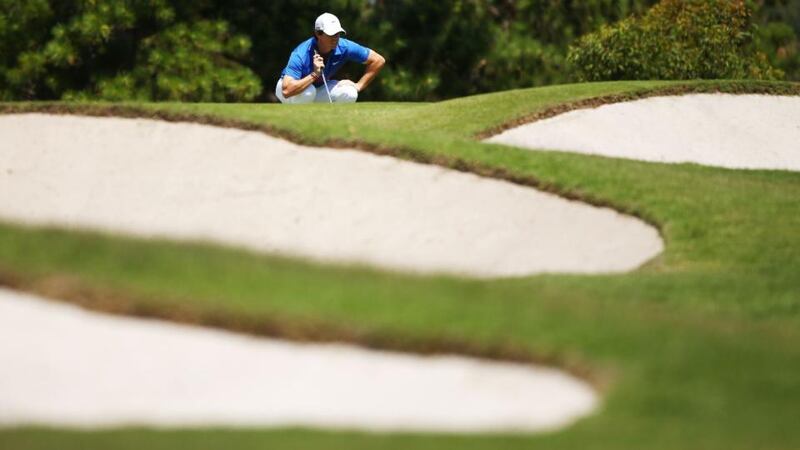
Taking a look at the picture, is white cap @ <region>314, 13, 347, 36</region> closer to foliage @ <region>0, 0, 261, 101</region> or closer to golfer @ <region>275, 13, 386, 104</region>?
golfer @ <region>275, 13, 386, 104</region>

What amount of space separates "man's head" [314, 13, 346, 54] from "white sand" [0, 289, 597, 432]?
37.7 feet

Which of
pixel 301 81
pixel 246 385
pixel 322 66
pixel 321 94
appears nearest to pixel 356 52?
pixel 321 94

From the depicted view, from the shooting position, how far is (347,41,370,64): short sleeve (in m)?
20.4

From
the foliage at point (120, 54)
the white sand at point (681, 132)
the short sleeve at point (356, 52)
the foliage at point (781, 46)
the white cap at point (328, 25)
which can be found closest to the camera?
the white sand at point (681, 132)

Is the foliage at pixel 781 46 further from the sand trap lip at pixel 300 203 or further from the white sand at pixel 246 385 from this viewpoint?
the white sand at pixel 246 385

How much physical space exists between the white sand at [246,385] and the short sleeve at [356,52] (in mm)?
12210

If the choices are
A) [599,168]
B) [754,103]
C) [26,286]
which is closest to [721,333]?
[26,286]

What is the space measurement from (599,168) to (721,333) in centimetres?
676

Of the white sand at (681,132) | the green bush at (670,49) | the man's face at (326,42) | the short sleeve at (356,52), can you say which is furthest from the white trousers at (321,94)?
the green bush at (670,49)

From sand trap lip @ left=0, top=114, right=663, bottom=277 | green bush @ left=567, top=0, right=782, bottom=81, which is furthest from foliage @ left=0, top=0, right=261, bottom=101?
sand trap lip @ left=0, top=114, right=663, bottom=277

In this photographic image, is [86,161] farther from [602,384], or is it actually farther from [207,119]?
[602,384]

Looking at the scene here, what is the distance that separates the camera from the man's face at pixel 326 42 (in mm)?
19797

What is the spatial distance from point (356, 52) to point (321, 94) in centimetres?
65

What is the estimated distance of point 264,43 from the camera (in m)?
33.8
